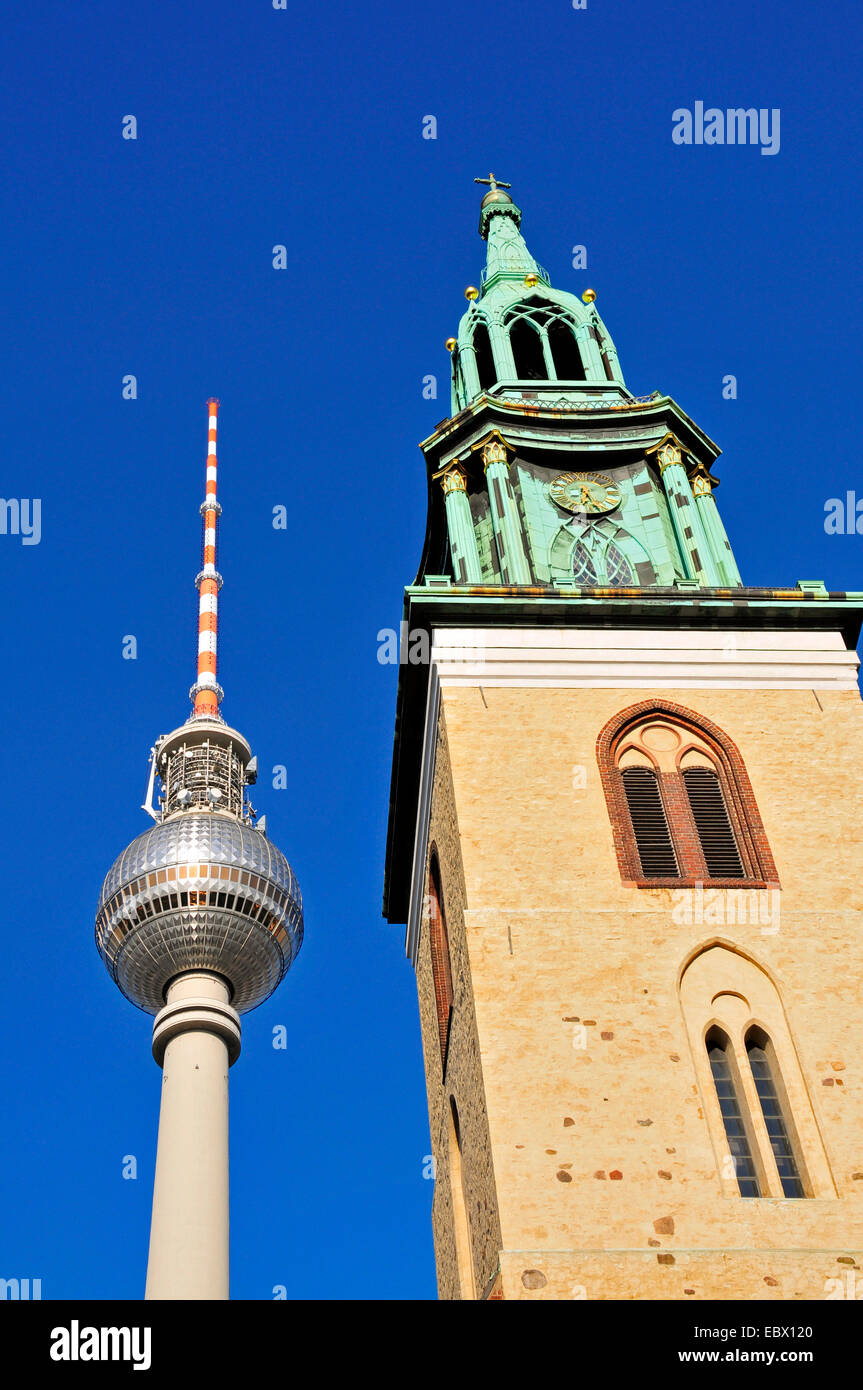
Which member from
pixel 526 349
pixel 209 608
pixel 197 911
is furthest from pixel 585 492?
pixel 209 608

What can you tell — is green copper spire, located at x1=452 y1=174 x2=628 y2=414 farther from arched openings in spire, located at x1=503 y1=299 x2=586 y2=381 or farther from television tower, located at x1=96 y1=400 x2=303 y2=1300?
television tower, located at x1=96 y1=400 x2=303 y2=1300

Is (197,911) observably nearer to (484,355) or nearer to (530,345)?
(484,355)

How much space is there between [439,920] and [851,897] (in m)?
8.16

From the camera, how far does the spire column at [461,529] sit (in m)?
32.5

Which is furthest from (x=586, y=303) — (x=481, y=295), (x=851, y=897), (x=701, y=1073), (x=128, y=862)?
(x=128, y=862)

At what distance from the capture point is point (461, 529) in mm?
33406

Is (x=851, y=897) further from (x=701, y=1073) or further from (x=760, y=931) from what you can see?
(x=701, y=1073)

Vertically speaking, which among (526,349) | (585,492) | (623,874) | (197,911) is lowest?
(623,874)

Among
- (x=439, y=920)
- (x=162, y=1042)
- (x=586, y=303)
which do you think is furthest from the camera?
(x=162, y=1042)

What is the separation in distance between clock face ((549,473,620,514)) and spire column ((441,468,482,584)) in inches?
74.8

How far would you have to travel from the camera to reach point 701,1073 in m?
A: 22.8

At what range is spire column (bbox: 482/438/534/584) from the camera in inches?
1243

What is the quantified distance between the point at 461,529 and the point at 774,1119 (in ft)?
48.7

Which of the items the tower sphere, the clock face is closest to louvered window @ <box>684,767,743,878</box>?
the clock face
